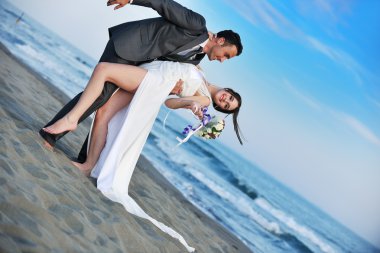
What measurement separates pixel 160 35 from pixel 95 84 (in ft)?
2.10

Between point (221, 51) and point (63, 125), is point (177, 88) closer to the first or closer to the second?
point (221, 51)

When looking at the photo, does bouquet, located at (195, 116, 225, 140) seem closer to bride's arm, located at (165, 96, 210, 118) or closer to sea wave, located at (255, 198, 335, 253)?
bride's arm, located at (165, 96, 210, 118)

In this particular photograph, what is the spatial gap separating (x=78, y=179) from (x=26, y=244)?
62.2 inches

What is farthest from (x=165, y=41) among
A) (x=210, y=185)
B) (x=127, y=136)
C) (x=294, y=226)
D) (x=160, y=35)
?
(x=294, y=226)

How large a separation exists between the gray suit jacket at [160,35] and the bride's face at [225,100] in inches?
19.8

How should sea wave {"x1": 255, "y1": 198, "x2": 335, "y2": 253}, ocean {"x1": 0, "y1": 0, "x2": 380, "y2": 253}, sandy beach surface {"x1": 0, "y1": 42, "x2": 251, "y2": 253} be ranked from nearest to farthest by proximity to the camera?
sandy beach surface {"x1": 0, "y1": 42, "x2": 251, "y2": 253} → ocean {"x1": 0, "y1": 0, "x2": 380, "y2": 253} → sea wave {"x1": 255, "y1": 198, "x2": 335, "y2": 253}

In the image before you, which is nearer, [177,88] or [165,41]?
[165,41]

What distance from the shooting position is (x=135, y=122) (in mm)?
3773

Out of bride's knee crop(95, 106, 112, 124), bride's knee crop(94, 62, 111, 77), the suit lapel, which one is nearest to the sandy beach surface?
bride's knee crop(95, 106, 112, 124)

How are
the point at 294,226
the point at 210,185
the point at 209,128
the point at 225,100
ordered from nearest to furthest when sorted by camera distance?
the point at 225,100, the point at 209,128, the point at 210,185, the point at 294,226

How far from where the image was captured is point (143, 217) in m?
4.02

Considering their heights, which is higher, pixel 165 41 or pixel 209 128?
pixel 165 41

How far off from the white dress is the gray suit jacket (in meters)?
0.14

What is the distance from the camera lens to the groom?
3.60 meters
